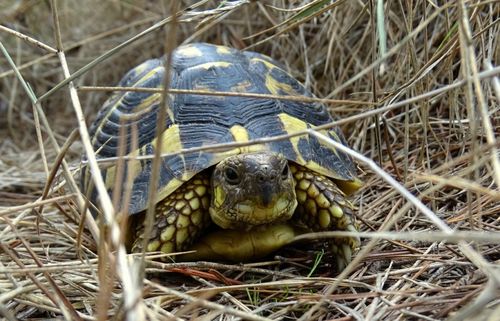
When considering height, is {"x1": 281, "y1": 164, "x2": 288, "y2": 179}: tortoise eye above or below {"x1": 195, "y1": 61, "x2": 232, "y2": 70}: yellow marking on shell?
below

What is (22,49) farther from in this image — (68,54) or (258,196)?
(258,196)

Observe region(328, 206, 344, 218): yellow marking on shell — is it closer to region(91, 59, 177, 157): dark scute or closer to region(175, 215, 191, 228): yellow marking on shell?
region(175, 215, 191, 228): yellow marking on shell

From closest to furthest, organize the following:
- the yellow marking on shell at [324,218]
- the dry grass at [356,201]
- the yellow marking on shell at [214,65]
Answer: the dry grass at [356,201]
the yellow marking on shell at [324,218]
the yellow marking on shell at [214,65]

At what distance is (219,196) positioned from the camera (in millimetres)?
1937

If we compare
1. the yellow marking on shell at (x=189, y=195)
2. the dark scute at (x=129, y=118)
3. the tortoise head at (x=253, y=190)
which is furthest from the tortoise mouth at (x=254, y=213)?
the dark scute at (x=129, y=118)

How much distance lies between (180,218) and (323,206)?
0.48 meters

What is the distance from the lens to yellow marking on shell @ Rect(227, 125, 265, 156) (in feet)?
6.53

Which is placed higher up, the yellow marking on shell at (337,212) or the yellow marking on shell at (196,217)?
the yellow marking on shell at (196,217)

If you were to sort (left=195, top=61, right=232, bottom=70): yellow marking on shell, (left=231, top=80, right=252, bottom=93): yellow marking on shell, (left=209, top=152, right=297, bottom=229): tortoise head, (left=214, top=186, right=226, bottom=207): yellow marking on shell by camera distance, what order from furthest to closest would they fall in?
1. (left=195, top=61, right=232, bottom=70): yellow marking on shell
2. (left=231, top=80, right=252, bottom=93): yellow marking on shell
3. (left=214, top=186, right=226, bottom=207): yellow marking on shell
4. (left=209, top=152, right=297, bottom=229): tortoise head

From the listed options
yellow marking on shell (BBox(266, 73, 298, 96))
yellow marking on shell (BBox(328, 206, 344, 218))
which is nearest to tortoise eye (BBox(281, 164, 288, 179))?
yellow marking on shell (BBox(328, 206, 344, 218))

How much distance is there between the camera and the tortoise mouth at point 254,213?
1.84 m

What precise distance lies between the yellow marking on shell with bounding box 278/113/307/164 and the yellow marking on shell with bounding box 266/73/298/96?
0.49ft

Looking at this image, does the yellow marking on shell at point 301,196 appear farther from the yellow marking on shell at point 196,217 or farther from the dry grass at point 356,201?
the yellow marking on shell at point 196,217

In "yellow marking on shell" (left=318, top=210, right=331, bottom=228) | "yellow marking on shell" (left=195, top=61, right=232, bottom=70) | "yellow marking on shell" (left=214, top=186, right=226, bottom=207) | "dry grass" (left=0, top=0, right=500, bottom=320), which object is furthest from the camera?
"yellow marking on shell" (left=195, top=61, right=232, bottom=70)
